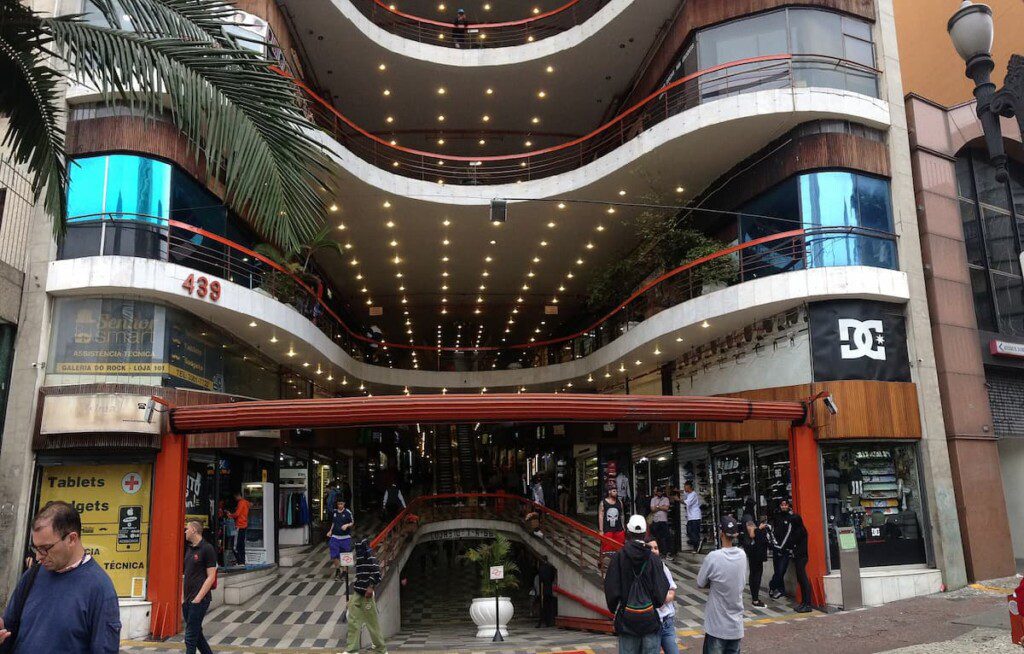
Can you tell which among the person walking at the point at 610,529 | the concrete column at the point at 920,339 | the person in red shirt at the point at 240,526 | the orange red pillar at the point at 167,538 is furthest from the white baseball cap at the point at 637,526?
the person in red shirt at the point at 240,526

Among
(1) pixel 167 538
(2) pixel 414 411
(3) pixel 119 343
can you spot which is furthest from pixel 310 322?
(2) pixel 414 411

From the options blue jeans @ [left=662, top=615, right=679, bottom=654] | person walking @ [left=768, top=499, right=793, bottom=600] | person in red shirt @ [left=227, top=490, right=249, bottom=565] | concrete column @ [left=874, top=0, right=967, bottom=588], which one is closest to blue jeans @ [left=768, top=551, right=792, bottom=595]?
person walking @ [left=768, top=499, right=793, bottom=600]

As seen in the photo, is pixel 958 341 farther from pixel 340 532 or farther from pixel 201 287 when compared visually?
pixel 201 287

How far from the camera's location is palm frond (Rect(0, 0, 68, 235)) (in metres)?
5.87

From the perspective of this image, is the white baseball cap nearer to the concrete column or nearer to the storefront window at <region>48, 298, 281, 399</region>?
the storefront window at <region>48, 298, 281, 399</region>

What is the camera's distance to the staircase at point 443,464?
104ft

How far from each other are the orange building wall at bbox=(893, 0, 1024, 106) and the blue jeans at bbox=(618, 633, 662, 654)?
59.8 ft

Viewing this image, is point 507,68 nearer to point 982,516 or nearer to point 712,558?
point 982,516

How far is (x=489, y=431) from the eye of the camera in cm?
4191

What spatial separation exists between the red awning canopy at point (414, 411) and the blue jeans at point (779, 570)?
132 inches

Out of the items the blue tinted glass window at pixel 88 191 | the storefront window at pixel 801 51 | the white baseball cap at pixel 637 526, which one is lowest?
the white baseball cap at pixel 637 526

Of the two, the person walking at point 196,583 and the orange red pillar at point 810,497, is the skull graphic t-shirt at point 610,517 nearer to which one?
the orange red pillar at point 810,497

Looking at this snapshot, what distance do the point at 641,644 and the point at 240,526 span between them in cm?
1217

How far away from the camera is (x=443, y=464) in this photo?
3334cm
